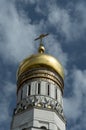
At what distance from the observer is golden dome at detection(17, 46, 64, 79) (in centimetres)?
2908

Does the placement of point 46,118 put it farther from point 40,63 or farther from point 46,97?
point 40,63

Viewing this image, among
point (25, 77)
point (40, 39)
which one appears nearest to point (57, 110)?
point (25, 77)

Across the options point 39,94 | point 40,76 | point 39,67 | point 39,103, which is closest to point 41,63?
point 39,67

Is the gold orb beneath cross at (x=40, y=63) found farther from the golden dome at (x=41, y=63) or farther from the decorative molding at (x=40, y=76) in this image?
the decorative molding at (x=40, y=76)

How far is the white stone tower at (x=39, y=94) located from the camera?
2641cm

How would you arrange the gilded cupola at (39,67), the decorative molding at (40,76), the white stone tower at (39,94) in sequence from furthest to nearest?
the gilded cupola at (39,67) < the decorative molding at (40,76) < the white stone tower at (39,94)

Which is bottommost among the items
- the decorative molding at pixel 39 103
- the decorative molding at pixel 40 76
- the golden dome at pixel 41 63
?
the decorative molding at pixel 39 103

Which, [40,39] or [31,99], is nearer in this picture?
[31,99]

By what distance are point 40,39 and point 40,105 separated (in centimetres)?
612

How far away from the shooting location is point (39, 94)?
27.7 m

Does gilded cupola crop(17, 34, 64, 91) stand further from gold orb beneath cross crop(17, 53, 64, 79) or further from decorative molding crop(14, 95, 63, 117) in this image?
decorative molding crop(14, 95, 63, 117)

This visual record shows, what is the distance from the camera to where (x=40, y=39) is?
31.8m

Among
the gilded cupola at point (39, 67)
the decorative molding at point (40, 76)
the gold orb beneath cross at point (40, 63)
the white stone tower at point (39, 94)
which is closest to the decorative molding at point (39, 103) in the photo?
the white stone tower at point (39, 94)

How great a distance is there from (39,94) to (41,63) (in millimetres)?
2208
